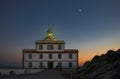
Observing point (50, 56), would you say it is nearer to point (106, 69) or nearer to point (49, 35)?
point (49, 35)

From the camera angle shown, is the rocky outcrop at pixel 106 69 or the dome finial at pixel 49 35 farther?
the dome finial at pixel 49 35

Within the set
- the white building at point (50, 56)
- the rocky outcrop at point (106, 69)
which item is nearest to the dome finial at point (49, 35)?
the white building at point (50, 56)

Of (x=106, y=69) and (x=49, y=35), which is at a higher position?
(x=49, y=35)

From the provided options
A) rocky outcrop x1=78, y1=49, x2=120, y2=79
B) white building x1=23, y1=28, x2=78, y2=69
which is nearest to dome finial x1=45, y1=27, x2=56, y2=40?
white building x1=23, y1=28, x2=78, y2=69

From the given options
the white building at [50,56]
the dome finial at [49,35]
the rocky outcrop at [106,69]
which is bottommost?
the rocky outcrop at [106,69]

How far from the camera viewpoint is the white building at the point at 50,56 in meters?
70.8

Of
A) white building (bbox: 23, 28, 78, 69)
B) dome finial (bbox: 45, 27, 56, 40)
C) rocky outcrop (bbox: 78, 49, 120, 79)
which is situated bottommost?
rocky outcrop (bbox: 78, 49, 120, 79)

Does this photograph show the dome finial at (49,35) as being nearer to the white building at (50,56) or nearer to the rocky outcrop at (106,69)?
the white building at (50,56)

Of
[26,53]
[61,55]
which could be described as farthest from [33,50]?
[61,55]

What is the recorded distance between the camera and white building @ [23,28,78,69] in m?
70.8

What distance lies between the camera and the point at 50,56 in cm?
7125

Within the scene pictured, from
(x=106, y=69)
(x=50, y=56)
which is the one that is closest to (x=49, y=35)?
(x=50, y=56)

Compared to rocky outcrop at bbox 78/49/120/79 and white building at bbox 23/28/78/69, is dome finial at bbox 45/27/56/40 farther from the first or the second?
rocky outcrop at bbox 78/49/120/79

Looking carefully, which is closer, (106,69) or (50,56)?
(106,69)
